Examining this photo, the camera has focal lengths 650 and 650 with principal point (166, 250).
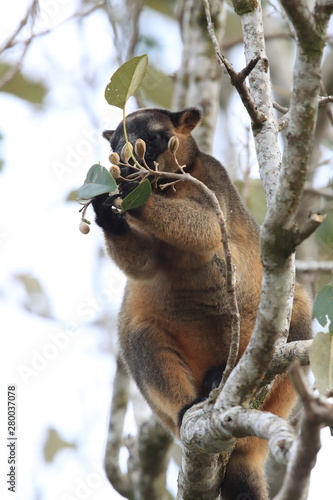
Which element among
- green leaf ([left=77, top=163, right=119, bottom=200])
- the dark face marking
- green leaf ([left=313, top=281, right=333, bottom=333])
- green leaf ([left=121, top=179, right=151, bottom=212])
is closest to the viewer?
green leaf ([left=77, top=163, right=119, bottom=200])

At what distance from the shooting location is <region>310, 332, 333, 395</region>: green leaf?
12.6 ft

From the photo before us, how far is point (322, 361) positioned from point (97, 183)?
1.80 m

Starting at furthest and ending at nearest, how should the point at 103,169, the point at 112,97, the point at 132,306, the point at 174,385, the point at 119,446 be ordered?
the point at 119,446 < the point at 132,306 < the point at 174,385 < the point at 112,97 < the point at 103,169

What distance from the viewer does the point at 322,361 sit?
154 inches

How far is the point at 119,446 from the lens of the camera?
8664 millimetres

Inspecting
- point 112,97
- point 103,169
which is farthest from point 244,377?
point 112,97

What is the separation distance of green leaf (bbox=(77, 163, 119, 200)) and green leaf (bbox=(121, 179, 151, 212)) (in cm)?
29

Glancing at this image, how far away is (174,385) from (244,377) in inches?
85.2

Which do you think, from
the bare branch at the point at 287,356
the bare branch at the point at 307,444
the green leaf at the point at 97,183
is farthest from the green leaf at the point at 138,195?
the bare branch at the point at 307,444

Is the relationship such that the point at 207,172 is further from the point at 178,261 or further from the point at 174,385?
the point at 174,385

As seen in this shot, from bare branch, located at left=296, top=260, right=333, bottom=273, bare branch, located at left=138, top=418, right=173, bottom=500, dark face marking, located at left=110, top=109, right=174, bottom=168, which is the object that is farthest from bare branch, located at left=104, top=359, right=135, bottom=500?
dark face marking, located at left=110, top=109, right=174, bottom=168

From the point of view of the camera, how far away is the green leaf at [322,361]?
3.83 m

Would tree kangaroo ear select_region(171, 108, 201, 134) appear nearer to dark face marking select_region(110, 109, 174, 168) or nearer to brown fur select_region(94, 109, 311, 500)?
dark face marking select_region(110, 109, 174, 168)

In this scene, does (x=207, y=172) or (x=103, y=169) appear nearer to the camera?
(x=103, y=169)
